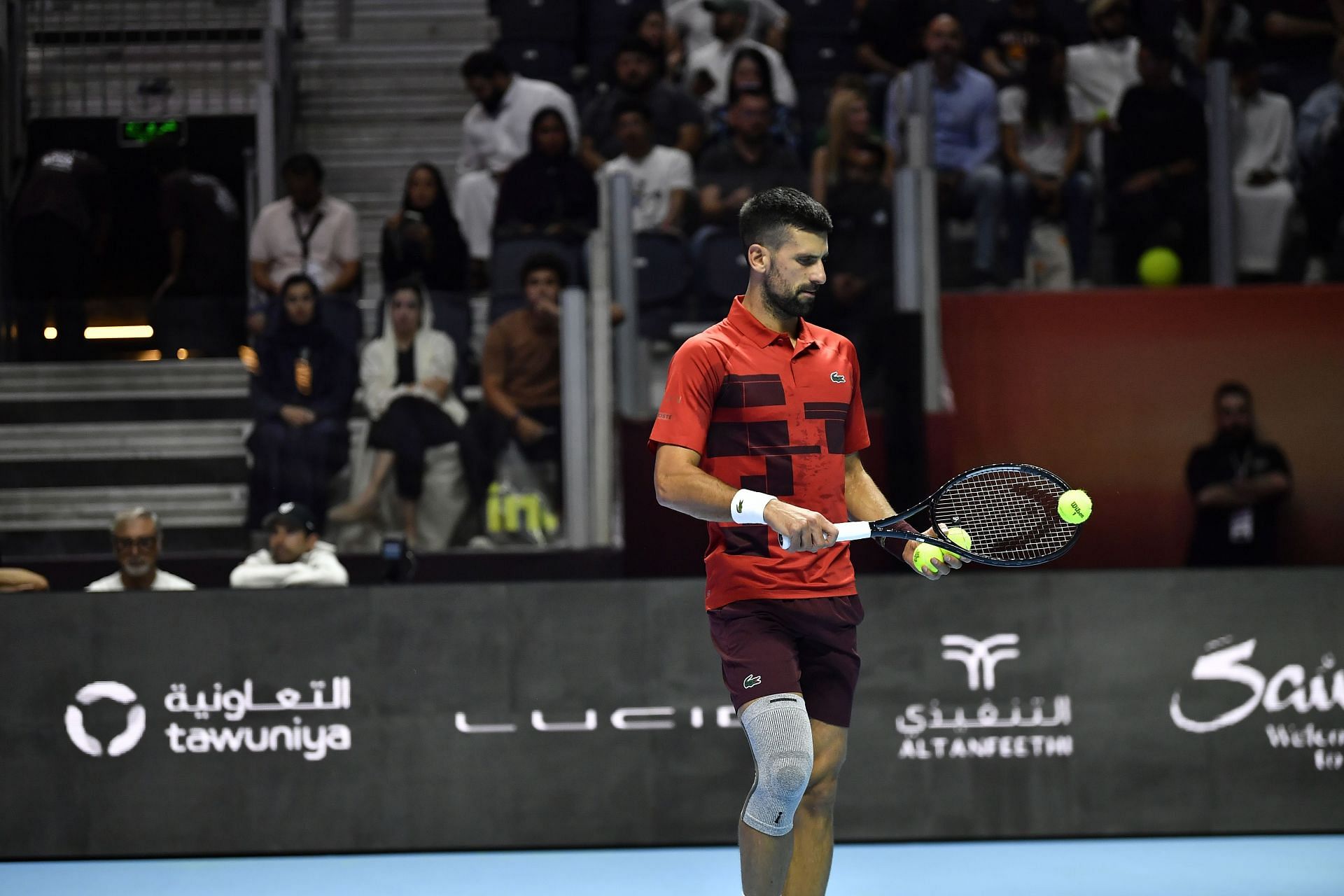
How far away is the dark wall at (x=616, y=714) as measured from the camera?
731cm

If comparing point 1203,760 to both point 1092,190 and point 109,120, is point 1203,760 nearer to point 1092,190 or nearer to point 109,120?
point 1092,190

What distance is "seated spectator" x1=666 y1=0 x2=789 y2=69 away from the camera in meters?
12.2

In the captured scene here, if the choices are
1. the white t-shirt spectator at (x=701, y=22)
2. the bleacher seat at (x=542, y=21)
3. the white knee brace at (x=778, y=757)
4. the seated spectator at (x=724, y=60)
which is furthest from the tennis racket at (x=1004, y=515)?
the bleacher seat at (x=542, y=21)

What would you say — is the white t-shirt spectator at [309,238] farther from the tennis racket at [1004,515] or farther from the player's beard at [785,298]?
the tennis racket at [1004,515]

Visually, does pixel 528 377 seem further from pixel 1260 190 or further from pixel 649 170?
pixel 1260 190

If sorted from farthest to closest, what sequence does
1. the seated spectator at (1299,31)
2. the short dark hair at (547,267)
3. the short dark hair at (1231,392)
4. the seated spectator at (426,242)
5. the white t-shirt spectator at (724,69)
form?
the seated spectator at (1299,31) < the white t-shirt spectator at (724,69) < the seated spectator at (426,242) < the short dark hair at (1231,392) < the short dark hair at (547,267)

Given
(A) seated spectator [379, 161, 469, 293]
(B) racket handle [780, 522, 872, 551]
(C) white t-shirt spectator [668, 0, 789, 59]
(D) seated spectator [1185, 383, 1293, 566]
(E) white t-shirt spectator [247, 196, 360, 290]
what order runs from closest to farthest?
(B) racket handle [780, 522, 872, 551] → (D) seated spectator [1185, 383, 1293, 566] → (A) seated spectator [379, 161, 469, 293] → (E) white t-shirt spectator [247, 196, 360, 290] → (C) white t-shirt spectator [668, 0, 789, 59]

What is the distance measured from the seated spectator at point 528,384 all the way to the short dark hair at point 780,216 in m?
3.34

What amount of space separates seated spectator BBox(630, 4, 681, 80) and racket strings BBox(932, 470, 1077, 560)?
23.0 ft

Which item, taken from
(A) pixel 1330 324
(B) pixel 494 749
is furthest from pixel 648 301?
(A) pixel 1330 324

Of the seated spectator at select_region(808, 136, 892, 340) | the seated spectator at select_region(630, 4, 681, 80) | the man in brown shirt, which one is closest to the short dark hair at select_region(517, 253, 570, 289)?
the man in brown shirt

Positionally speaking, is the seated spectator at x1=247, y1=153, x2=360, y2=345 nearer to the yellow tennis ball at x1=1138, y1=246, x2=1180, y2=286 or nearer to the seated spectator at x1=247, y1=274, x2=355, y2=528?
the seated spectator at x1=247, y1=274, x2=355, y2=528

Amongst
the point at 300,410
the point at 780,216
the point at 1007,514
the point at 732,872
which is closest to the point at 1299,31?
the point at 300,410

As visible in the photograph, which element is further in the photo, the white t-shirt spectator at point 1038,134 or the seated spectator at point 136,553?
the white t-shirt spectator at point 1038,134
